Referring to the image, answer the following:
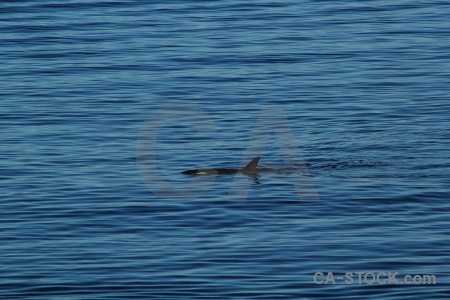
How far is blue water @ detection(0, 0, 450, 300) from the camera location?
14.5 meters

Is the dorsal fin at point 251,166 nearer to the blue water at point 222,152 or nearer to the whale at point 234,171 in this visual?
the whale at point 234,171

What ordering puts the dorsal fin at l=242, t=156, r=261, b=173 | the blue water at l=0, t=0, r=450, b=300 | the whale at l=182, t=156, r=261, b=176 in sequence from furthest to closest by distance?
the dorsal fin at l=242, t=156, r=261, b=173 → the whale at l=182, t=156, r=261, b=176 → the blue water at l=0, t=0, r=450, b=300

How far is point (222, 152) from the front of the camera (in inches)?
832

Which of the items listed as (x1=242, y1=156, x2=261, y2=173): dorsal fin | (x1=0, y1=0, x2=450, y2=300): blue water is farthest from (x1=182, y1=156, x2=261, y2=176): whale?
(x1=0, y1=0, x2=450, y2=300): blue water

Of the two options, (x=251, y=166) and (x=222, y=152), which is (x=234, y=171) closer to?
(x=251, y=166)

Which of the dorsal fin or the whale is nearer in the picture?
the whale

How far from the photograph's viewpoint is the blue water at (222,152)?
14477 millimetres

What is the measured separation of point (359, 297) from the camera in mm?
13516

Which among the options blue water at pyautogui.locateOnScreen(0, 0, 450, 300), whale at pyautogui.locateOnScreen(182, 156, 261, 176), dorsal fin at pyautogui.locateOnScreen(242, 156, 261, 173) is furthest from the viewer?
dorsal fin at pyautogui.locateOnScreen(242, 156, 261, 173)

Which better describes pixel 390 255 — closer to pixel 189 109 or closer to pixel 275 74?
A: pixel 189 109

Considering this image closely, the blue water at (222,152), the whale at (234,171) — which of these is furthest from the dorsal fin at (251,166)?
the blue water at (222,152)

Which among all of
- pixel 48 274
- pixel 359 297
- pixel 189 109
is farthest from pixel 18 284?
pixel 189 109

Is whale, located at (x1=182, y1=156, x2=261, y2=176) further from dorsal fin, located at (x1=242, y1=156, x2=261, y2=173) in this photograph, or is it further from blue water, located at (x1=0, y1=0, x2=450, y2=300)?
blue water, located at (x1=0, y1=0, x2=450, y2=300)

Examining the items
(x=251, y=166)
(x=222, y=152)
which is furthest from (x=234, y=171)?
(x=222, y=152)
